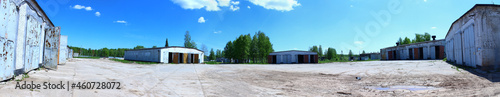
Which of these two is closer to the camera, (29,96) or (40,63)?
(29,96)

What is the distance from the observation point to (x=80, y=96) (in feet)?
14.7

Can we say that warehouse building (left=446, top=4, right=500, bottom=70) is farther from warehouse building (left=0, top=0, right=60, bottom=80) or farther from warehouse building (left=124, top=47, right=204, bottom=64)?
warehouse building (left=124, top=47, right=204, bottom=64)

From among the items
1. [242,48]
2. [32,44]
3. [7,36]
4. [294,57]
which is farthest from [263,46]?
[7,36]

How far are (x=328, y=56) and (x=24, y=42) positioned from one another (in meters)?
99.7

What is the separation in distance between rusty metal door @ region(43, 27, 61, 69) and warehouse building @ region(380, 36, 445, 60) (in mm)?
44078

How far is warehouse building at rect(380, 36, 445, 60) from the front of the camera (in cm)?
3303

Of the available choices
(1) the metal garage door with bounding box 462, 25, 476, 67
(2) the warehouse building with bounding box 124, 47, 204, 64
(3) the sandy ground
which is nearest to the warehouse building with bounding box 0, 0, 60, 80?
(3) the sandy ground

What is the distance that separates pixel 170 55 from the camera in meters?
33.9

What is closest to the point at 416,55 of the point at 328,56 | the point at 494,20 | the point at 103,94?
the point at 494,20

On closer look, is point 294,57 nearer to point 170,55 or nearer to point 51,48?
point 170,55

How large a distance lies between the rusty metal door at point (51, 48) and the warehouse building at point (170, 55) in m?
21.9

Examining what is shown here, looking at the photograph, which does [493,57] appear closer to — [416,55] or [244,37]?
[416,55]

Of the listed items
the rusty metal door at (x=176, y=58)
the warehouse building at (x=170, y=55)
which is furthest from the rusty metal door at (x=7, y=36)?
the rusty metal door at (x=176, y=58)

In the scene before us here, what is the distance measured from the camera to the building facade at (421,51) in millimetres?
33013
